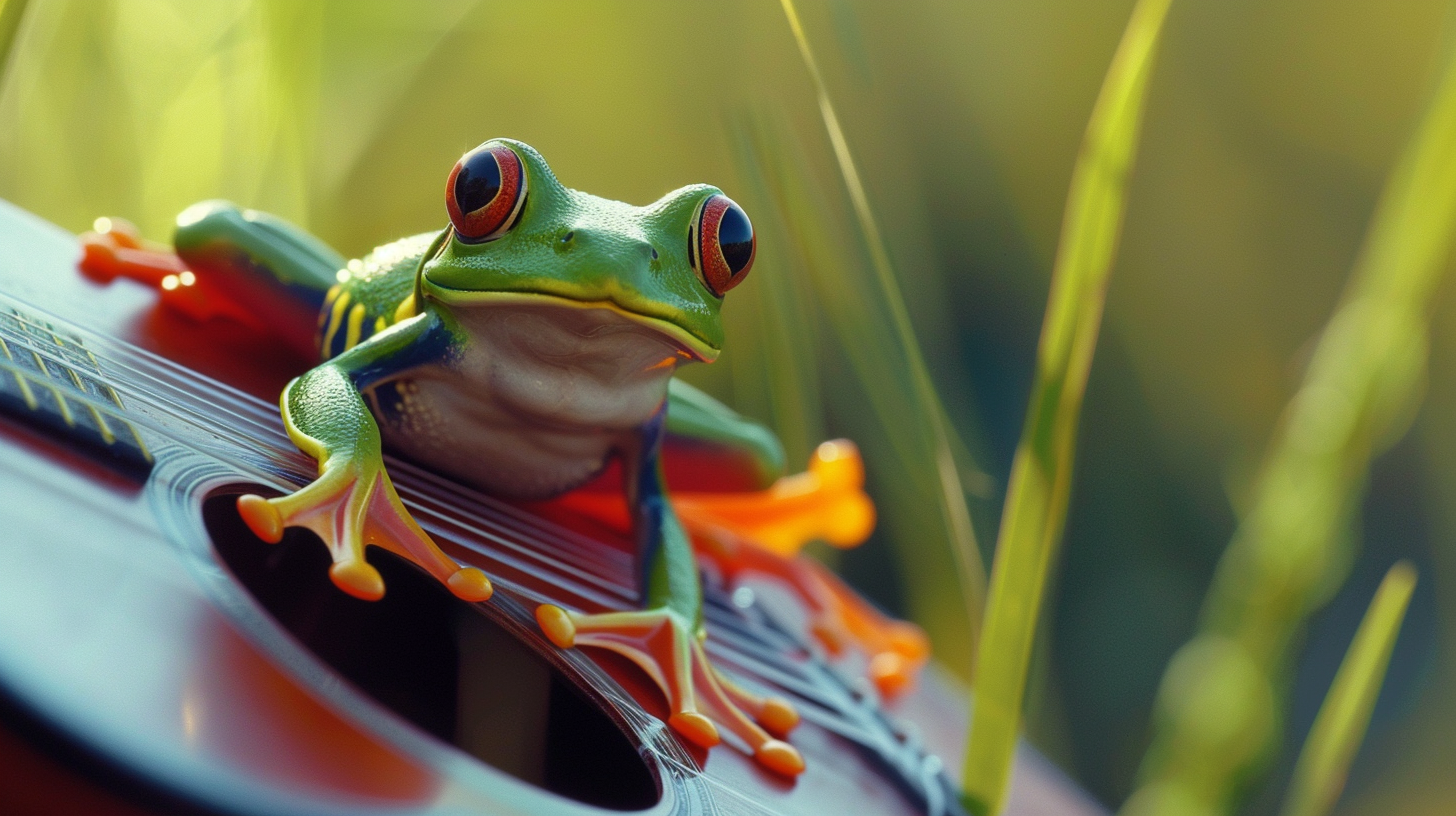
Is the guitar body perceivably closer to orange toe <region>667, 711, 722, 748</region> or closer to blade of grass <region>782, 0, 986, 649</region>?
orange toe <region>667, 711, 722, 748</region>

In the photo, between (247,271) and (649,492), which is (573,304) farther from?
(247,271)

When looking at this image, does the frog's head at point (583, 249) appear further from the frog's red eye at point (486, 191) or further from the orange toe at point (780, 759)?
the orange toe at point (780, 759)

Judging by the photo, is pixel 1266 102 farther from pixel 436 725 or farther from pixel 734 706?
pixel 436 725

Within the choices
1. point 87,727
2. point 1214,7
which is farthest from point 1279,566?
point 1214,7

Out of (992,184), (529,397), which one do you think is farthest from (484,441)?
(992,184)

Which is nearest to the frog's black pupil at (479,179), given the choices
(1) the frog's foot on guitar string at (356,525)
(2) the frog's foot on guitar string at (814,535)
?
(1) the frog's foot on guitar string at (356,525)

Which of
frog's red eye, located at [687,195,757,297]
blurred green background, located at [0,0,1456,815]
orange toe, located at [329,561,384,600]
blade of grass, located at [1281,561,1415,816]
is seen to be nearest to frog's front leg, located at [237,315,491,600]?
orange toe, located at [329,561,384,600]
